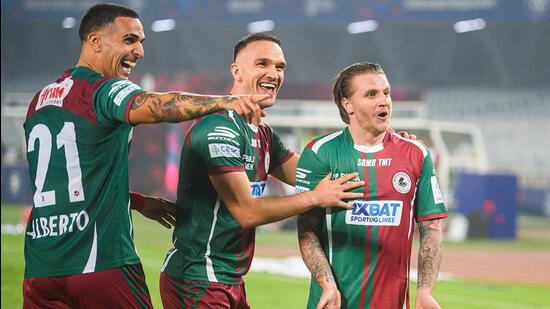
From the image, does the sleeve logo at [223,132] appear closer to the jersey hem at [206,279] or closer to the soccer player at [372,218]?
the soccer player at [372,218]

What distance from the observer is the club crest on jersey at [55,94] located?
395 cm

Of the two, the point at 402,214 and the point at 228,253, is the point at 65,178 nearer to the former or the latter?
the point at 228,253

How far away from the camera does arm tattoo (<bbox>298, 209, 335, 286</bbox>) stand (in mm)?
4133

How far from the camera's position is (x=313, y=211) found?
428 centimetres

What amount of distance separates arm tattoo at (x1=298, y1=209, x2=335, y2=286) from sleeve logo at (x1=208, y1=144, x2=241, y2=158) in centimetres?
47

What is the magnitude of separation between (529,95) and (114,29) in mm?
22702

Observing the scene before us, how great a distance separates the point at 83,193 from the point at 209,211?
739 millimetres

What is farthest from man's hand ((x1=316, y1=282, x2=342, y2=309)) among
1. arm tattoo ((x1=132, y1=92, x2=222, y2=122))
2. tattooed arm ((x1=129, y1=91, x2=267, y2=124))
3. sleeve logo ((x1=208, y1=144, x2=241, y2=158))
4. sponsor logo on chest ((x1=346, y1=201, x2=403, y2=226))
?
arm tattoo ((x1=132, y1=92, x2=222, y2=122))

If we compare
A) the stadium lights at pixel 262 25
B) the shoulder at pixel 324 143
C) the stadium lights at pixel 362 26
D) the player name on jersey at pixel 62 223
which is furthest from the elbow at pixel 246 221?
the stadium lights at pixel 362 26

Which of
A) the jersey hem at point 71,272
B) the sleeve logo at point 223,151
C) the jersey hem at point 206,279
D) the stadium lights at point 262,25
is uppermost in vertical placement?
the stadium lights at point 262,25

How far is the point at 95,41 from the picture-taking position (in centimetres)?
411

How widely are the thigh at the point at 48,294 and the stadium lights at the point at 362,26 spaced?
65.6ft

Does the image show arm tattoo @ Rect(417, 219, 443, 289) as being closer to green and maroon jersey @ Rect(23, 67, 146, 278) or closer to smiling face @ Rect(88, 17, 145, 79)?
green and maroon jersey @ Rect(23, 67, 146, 278)

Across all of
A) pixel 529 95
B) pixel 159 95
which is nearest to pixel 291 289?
pixel 159 95
